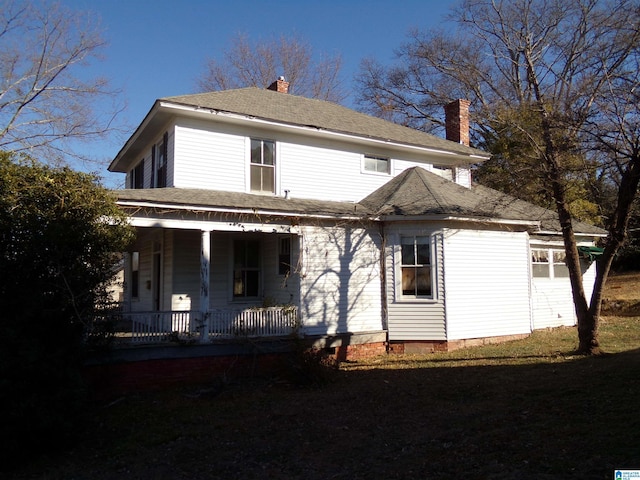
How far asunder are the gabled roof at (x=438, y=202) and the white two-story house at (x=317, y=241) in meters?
0.07

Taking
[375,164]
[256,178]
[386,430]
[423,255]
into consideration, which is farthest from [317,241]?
[386,430]

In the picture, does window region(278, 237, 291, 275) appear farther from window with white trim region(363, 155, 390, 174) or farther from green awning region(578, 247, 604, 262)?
green awning region(578, 247, 604, 262)

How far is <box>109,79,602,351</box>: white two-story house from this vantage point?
1252cm

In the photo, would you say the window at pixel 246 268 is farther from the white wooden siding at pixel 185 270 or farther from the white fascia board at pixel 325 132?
the white fascia board at pixel 325 132

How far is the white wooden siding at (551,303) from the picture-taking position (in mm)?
15906

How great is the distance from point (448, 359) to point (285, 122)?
7.47 meters

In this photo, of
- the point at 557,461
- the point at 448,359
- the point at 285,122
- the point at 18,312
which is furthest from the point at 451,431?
the point at 285,122

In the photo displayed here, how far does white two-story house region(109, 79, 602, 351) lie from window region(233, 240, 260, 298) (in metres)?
0.03

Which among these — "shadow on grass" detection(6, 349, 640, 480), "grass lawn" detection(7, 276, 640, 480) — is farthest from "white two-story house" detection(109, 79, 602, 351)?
"shadow on grass" detection(6, 349, 640, 480)

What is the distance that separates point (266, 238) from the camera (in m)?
14.3

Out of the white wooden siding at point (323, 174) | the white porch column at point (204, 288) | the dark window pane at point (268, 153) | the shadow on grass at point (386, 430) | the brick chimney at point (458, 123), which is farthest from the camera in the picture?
the brick chimney at point (458, 123)

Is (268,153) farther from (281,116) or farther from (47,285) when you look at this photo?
(47,285)

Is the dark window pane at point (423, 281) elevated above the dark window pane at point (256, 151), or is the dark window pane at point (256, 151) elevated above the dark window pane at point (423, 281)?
the dark window pane at point (256, 151)

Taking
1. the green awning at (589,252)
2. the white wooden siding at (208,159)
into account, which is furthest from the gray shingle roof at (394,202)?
the green awning at (589,252)
